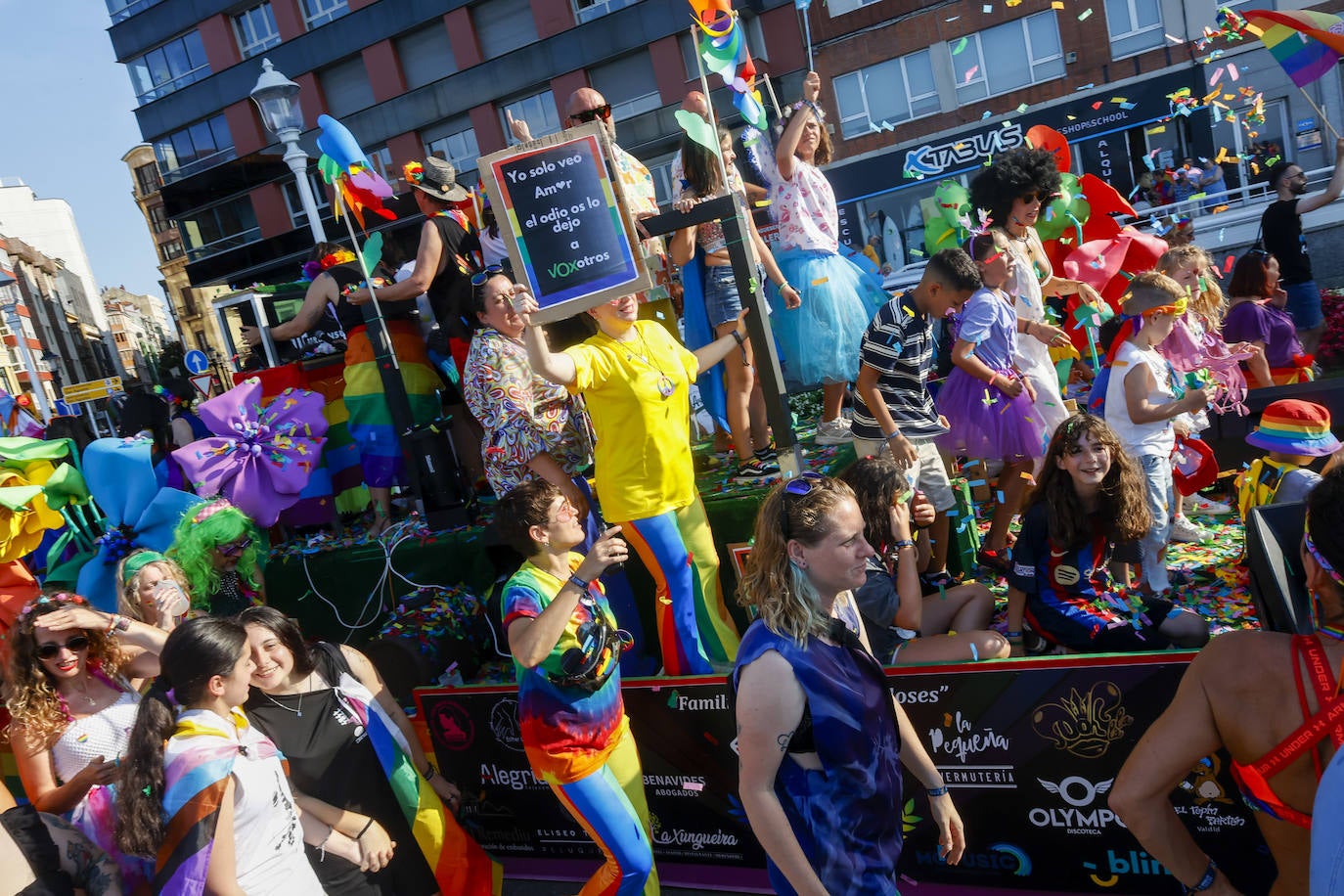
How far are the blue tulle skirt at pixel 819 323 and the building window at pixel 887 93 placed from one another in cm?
1832

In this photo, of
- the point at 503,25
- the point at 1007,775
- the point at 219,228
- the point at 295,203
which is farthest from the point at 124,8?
the point at 1007,775

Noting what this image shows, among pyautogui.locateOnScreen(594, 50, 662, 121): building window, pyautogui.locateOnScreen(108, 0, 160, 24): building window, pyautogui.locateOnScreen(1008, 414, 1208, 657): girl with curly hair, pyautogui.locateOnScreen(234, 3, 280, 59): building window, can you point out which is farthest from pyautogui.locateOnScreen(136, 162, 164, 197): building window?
pyautogui.locateOnScreen(1008, 414, 1208, 657): girl with curly hair

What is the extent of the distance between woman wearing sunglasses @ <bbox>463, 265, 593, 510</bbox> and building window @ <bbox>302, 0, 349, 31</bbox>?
2526 cm

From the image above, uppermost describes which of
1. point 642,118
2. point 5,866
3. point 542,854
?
point 642,118

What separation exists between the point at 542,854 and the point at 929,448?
2.36m

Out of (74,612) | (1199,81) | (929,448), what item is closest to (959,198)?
(929,448)

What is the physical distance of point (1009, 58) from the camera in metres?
20.6

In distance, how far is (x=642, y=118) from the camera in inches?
874

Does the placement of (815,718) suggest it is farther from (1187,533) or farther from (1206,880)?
(1187,533)

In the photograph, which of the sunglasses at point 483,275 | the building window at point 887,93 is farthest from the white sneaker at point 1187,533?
the building window at point 887,93

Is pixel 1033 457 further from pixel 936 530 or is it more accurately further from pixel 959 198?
pixel 959 198

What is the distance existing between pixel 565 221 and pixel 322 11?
2667 centimetres

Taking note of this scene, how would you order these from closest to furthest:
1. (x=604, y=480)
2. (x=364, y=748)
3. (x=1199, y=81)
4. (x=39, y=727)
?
1. (x=39, y=727)
2. (x=364, y=748)
3. (x=604, y=480)
4. (x=1199, y=81)

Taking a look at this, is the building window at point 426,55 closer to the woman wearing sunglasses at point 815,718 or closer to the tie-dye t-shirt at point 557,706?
the tie-dye t-shirt at point 557,706
